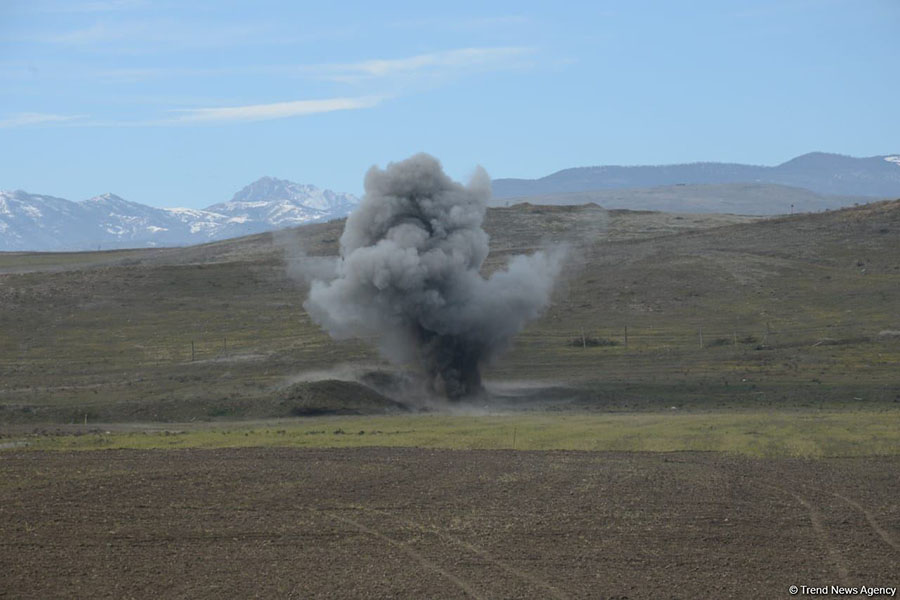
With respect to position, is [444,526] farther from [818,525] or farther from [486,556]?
[818,525]

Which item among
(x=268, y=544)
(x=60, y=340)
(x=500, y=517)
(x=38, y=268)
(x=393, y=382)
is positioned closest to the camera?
(x=268, y=544)

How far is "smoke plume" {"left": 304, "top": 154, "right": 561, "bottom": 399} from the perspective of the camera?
2542 inches

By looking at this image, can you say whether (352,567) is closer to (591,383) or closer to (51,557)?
(51,557)

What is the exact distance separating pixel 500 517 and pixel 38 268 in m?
132

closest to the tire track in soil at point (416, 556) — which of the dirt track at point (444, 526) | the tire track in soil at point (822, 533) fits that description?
the dirt track at point (444, 526)

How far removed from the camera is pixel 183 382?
71.6 m

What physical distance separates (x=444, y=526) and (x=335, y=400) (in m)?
29.0

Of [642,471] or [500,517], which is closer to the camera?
[500,517]

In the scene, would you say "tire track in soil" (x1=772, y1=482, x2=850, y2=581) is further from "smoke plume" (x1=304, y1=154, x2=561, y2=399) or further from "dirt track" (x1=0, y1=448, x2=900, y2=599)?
"smoke plume" (x1=304, y1=154, x2=561, y2=399)

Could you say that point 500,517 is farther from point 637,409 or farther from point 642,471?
point 637,409

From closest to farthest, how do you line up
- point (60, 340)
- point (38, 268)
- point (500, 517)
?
point (500, 517) → point (60, 340) → point (38, 268)

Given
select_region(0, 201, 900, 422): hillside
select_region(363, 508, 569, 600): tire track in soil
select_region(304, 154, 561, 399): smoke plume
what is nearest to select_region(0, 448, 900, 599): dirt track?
select_region(363, 508, 569, 600): tire track in soil

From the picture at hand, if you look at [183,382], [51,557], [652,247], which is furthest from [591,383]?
[652,247]

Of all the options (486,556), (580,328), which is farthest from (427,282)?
(486,556)
